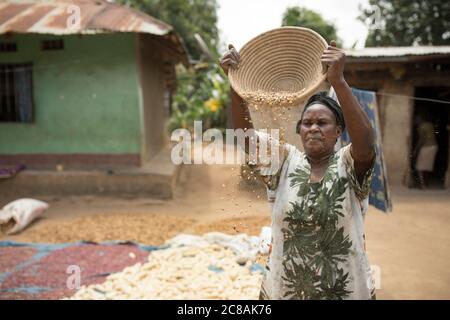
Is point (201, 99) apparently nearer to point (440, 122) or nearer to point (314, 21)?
point (314, 21)

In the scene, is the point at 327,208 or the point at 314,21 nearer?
the point at 327,208

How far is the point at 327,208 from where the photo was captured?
1.65 meters

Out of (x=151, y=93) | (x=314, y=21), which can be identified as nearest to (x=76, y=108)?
(x=151, y=93)

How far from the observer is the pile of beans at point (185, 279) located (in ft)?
12.3

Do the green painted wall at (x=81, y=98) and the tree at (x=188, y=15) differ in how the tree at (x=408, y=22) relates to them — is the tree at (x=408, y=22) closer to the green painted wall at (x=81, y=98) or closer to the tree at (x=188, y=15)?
the tree at (x=188, y=15)

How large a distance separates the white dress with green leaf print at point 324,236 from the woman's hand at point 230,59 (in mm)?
683

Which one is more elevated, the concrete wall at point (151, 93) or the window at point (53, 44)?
the window at point (53, 44)

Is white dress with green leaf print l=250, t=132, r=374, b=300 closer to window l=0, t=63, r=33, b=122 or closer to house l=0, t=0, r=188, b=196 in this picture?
house l=0, t=0, r=188, b=196

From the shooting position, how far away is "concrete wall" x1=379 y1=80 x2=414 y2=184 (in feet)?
30.3

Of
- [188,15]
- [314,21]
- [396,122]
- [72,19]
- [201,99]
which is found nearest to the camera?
[72,19]

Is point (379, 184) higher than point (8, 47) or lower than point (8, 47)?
lower

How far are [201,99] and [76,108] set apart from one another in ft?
30.5

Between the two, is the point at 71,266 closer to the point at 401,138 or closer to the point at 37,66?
the point at 37,66

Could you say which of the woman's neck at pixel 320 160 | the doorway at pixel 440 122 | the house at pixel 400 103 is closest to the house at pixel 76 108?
the house at pixel 400 103
